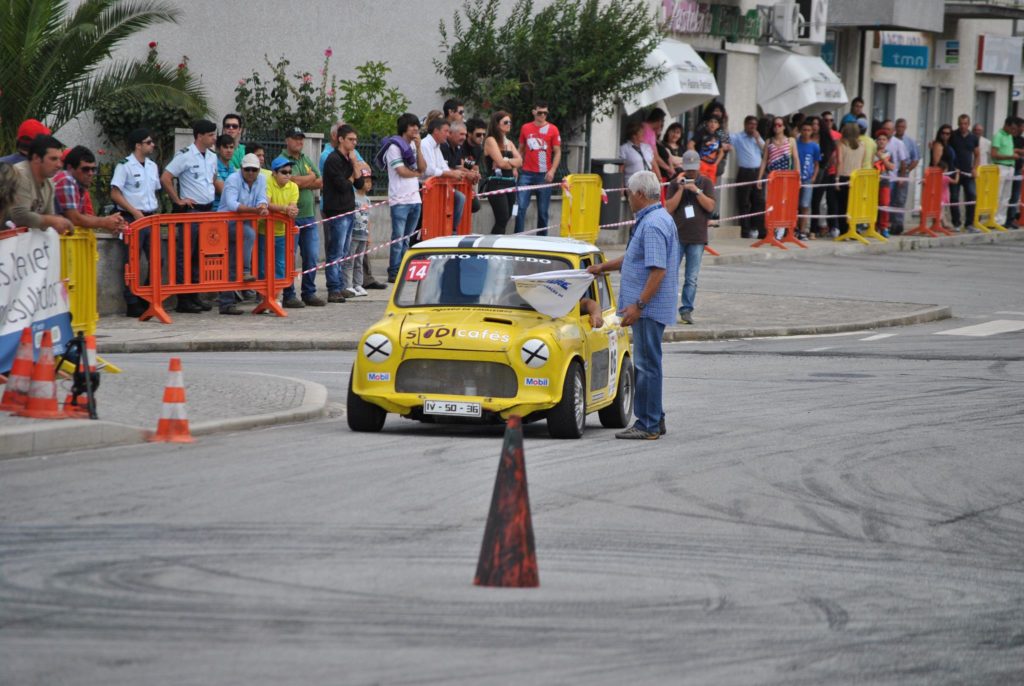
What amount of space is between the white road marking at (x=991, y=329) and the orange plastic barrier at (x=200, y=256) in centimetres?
786

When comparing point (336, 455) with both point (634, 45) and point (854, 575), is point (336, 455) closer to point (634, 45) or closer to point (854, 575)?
point (854, 575)

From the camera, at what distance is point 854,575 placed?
320 inches

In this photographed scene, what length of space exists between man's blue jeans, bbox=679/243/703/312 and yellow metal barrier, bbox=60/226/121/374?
25.1 feet

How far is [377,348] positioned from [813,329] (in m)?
9.61

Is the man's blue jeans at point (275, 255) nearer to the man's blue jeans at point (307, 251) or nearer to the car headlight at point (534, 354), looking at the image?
the man's blue jeans at point (307, 251)

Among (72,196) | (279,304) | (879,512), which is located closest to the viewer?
(879,512)

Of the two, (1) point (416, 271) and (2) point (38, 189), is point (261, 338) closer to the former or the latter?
(2) point (38, 189)

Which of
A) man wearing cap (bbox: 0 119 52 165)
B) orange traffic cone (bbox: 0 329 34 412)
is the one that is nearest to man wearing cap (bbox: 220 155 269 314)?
man wearing cap (bbox: 0 119 52 165)

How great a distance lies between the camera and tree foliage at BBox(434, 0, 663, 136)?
1118 inches

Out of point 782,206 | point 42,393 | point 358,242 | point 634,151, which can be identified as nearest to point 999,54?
point 782,206

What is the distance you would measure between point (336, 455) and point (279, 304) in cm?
930

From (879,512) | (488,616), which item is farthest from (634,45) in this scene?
(488,616)

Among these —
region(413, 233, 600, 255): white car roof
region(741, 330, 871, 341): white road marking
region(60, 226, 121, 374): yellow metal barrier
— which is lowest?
region(741, 330, 871, 341): white road marking

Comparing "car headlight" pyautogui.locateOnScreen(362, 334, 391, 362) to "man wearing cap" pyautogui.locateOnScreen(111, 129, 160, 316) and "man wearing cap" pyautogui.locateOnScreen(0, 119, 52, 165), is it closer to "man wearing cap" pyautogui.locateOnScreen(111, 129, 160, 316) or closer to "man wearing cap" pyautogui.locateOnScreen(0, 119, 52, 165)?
"man wearing cap" pyautogui.locateOnScreen(0, 119, 52, 165)
